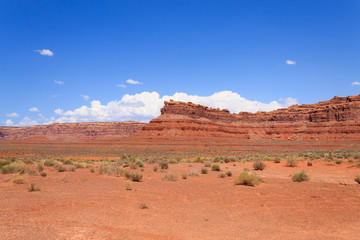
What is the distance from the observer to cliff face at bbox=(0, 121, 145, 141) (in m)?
147

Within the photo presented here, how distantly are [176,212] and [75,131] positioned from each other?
15550cm

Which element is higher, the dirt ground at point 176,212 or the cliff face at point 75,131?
the cliff face at point 75,131

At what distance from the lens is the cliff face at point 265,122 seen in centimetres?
7825

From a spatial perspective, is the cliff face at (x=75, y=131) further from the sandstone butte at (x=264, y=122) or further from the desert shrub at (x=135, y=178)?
the desert shrub at (x=135, y=178)

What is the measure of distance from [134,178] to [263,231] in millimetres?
8915

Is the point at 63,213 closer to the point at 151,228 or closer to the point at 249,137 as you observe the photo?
the point at 151,228

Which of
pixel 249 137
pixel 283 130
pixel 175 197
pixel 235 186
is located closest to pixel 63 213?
pixel 175 197

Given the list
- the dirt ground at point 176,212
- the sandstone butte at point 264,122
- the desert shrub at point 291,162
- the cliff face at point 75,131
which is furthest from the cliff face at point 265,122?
the cliff face at point 75,131

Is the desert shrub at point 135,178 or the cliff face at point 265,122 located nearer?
the desert shrub at point 135,178

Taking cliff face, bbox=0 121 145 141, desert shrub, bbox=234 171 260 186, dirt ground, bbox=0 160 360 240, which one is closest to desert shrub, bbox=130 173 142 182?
dirt ground, bbox=0 160 360 240

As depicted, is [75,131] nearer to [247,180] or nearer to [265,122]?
[265,122]

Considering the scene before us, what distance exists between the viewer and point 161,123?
83.8 metres

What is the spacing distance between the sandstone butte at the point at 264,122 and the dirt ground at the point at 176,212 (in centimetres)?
6512

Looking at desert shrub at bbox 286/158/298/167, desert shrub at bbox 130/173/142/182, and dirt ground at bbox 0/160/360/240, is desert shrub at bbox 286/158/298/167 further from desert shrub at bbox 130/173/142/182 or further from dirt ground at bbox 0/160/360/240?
desert shrub at bbox 130/173/142/182
